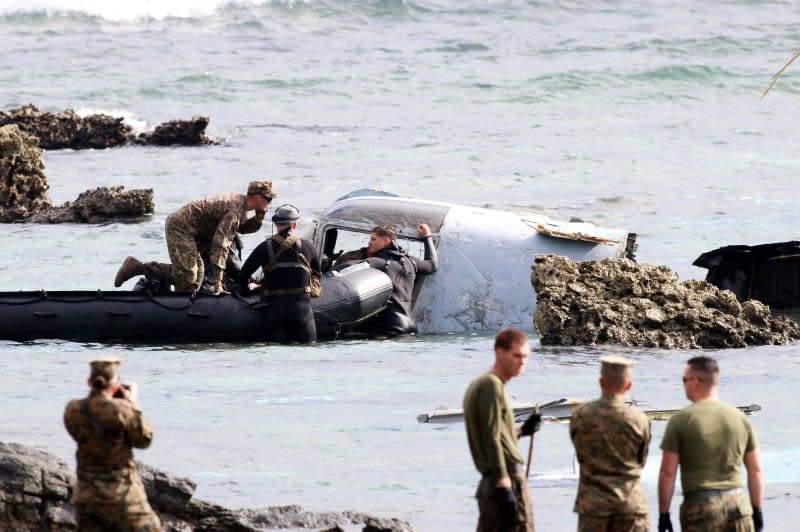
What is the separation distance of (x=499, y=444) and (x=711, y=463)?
961 millimetres

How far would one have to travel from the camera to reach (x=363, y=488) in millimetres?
9789

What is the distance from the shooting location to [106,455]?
7035mm

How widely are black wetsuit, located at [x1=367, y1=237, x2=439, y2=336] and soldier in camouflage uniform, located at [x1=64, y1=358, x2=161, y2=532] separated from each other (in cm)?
991

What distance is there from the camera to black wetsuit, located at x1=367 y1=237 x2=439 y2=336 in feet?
55.8

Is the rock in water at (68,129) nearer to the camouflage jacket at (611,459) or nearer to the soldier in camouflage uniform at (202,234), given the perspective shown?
the soldier in camouflage uniform at (202,234)

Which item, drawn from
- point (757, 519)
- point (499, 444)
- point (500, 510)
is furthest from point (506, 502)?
point (757, 519)

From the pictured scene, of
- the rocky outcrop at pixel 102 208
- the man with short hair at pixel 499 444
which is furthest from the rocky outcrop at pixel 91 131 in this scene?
the man with short hair at pixel 499 444

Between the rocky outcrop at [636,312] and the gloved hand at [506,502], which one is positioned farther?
the rocky outcrop at [636,312]

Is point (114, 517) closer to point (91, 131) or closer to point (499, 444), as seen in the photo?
point (499, 444)

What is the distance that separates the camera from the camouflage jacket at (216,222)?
51.7 feet

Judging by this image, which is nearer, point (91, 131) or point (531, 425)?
point (531, 425)

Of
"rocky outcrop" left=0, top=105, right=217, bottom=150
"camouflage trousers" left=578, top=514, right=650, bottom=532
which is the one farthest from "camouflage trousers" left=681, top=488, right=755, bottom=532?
"rocky outcrop" left=0, top=105, right=217, bottom=150

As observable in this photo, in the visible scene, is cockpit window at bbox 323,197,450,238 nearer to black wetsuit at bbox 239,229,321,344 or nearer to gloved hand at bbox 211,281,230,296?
black wetsuit at bbox 239,229,321,344

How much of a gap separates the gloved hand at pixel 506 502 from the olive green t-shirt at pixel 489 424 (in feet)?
0.22
